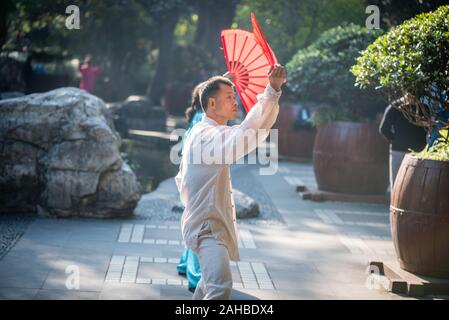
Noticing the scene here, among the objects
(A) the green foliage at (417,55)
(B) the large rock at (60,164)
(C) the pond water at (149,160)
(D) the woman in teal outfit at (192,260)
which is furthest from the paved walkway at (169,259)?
(C) the pond water at (149,160)

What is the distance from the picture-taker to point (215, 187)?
4.91 meters

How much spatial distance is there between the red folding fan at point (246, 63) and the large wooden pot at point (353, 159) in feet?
21.3

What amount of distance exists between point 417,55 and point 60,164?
173 inches

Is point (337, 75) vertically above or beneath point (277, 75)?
above

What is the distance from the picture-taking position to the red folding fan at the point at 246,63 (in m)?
5.23

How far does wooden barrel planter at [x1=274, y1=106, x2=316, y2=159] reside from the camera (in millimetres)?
17125

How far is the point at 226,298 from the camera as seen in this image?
4648mm

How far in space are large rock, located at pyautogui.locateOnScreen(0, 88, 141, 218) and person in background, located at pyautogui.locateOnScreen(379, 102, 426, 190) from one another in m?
3.14

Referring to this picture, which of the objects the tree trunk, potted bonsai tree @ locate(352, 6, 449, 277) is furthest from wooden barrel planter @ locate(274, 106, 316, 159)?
the tree trunk

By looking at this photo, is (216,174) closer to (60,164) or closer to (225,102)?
(225,102)

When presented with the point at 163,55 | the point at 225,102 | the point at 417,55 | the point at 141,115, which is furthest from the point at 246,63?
the point at 163,55

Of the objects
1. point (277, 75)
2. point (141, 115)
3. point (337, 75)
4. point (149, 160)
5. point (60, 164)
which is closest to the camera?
point (277, 75)

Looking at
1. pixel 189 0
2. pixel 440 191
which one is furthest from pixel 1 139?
pixel 189 0

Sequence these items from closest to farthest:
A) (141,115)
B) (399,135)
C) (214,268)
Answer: (214,268)
(399,135)
(141,115)
